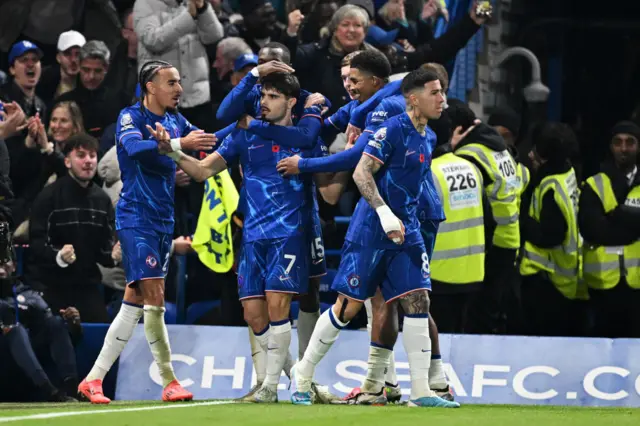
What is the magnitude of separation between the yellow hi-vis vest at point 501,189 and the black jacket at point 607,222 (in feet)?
2.19

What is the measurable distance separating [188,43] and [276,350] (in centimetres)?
431

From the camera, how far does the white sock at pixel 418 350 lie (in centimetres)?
1015

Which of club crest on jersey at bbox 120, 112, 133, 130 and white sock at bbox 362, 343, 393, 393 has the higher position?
club crest on jersey at bbox 120, 112, 133, 130

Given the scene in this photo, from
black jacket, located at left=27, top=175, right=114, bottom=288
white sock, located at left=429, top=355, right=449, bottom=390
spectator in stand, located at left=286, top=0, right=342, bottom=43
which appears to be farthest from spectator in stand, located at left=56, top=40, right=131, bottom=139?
Answer: white sock, located at left=429, top=355, right=449, bottom=390

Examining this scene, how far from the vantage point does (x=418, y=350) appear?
400 inches

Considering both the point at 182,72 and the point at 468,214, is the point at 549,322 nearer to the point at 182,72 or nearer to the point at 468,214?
the point at 468,214

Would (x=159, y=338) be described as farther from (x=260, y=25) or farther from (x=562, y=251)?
(x=260, y=25)

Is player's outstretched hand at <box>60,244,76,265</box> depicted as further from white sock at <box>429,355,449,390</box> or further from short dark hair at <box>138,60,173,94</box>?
white sock at <box>429,355,449,390</box>

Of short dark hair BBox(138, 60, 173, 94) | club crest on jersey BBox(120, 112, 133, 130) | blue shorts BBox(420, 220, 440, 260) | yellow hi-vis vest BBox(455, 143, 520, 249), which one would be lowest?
blue shorts BBox(420, 220, 440, 260)

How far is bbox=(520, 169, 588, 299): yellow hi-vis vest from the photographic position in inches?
530

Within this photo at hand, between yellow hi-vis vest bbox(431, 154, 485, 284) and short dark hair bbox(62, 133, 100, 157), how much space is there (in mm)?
2838

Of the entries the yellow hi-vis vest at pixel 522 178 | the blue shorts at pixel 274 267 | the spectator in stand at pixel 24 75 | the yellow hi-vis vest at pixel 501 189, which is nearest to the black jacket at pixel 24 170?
the spectator in stand at pixel 24 75

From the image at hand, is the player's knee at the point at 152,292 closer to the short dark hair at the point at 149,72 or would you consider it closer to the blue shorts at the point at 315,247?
the blue shorts at the point at 315,247

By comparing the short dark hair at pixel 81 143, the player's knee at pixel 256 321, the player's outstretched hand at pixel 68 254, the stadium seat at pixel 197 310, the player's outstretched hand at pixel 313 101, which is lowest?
the stadium seat at pixel 197 310
